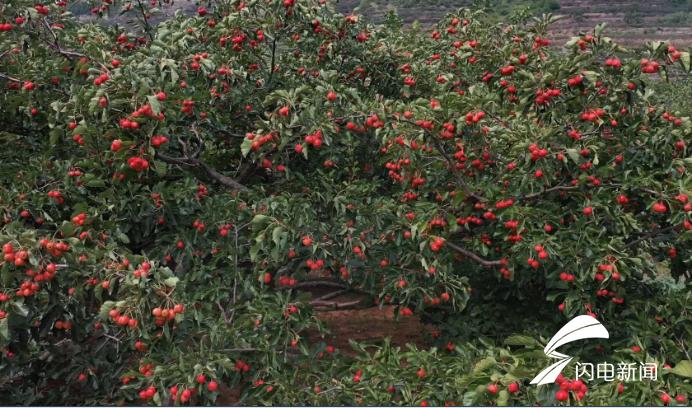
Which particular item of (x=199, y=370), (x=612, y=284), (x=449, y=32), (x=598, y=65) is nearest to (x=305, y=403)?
(x=199, y=370)

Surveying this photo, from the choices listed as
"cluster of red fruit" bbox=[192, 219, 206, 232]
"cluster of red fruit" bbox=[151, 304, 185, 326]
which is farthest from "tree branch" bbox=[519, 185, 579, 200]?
"cluster of red fruit" bbox=[151, 304, 185, 326]

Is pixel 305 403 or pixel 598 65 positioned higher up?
pixel 598 65

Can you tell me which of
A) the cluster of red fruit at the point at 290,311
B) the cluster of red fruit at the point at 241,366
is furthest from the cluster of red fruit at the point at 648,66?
the cluster of red fruit at the point at 241,366

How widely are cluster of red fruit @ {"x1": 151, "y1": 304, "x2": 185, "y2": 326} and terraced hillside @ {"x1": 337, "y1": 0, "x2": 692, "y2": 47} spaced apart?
4695cm

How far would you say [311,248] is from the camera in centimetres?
475

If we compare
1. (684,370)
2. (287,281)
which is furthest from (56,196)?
(684,370)

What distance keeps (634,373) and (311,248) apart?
2530 mm

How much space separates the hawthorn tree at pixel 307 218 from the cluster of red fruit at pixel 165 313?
0.6 inches

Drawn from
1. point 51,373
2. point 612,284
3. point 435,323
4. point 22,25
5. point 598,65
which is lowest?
point 435,323

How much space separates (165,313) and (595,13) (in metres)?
66.0

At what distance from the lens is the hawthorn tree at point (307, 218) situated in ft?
13.5

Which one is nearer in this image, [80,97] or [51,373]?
[80,97]

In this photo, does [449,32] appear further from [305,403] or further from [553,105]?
[305,403]

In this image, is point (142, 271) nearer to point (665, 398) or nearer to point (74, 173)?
point (74, 173)
